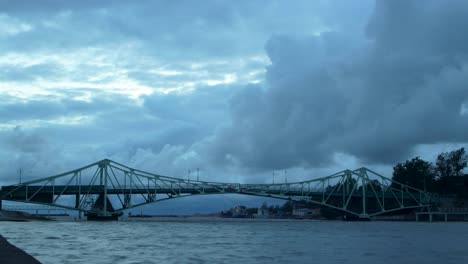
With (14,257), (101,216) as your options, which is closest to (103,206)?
(101,216)

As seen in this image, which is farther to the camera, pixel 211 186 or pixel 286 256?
pixel 211 186

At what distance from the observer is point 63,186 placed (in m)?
183

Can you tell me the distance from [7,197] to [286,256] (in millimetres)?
145162

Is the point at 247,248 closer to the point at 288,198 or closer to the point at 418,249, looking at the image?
the point at 418,249

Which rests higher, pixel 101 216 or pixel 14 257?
pixel 101 216

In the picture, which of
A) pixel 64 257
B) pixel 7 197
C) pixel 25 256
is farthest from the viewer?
pixel 7 197

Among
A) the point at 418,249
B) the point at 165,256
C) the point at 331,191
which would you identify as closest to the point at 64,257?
the point at 165,256

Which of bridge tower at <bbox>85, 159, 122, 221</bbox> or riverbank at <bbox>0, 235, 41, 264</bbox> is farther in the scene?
bridge tower at <bbox>85, 159, 122, 221</bbox>

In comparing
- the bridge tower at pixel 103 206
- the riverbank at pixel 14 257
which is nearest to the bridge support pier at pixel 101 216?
the bridge tower at pixel 103 206

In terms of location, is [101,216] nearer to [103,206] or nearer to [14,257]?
[103,206]

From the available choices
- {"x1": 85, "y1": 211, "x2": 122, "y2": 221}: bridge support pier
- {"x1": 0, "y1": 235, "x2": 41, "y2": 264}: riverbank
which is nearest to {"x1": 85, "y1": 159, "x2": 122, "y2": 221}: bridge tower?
{"x1": 85, "y1": 211, "x2": 122, "y2": 221}: bridge support pier

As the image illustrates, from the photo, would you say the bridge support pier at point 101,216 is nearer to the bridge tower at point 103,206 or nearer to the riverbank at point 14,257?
the bridge tower at point 103,206

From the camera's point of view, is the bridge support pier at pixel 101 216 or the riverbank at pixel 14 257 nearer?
the riverbank at pixel 14 257

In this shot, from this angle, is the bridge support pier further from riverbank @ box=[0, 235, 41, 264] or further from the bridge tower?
riverbank @ box=[0, 235, 41, 264]
